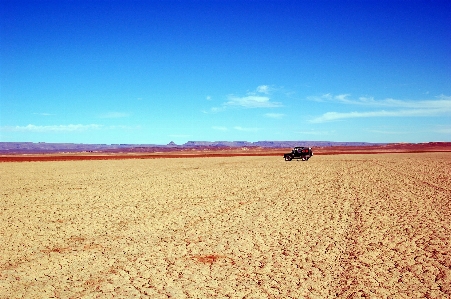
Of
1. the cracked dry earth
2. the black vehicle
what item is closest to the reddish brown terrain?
the black vehicle

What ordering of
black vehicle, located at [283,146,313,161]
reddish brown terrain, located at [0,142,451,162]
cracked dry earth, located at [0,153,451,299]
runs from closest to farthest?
cracked dry earth, located at [0,153,451,299], black vehicle, located at [283,146,313,161], reddish brown terrain, located at [0,142,451,162]

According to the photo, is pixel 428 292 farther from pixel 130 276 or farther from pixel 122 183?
pixel 122 183

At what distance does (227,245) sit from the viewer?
902cm

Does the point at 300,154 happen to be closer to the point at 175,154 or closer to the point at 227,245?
the point at 227,245

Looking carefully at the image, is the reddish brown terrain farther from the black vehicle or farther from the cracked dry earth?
the cracked dry earth

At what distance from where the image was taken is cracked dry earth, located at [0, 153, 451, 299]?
21.3 feet

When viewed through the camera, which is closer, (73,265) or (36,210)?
(73,265)

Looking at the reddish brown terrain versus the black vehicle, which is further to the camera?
the reddish brown terrain

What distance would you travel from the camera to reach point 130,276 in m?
6.98

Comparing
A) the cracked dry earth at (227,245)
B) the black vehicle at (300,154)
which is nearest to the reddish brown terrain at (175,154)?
the black vehicle at (300,154)

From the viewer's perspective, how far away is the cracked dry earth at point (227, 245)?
21.3 ft

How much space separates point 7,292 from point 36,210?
318 inches

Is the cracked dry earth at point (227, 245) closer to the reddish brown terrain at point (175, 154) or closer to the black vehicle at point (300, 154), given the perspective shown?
the black vehicle at point (300, 154)

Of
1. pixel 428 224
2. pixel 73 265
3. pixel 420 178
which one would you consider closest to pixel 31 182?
pixel 73 265
